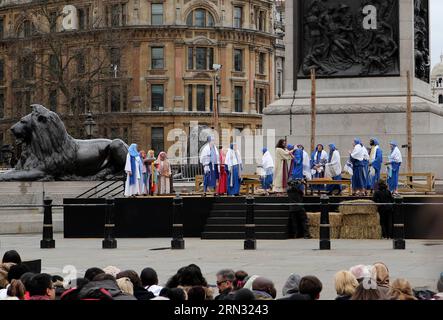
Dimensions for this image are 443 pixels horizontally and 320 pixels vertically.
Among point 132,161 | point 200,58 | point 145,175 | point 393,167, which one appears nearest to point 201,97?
point 200,58

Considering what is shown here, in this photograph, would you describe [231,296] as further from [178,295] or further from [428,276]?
[428,276]

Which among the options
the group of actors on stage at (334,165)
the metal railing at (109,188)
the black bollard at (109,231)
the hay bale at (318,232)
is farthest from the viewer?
the metal railing at (109,188)

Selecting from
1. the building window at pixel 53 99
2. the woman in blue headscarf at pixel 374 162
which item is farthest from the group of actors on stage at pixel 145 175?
the building window at pixel 53 99

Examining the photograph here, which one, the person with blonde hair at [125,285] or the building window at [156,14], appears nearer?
the person with blonde hair at [125,285]

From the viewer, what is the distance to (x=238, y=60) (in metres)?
115

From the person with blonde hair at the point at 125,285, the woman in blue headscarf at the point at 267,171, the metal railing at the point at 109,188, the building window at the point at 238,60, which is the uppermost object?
the building window at the point at 238,60

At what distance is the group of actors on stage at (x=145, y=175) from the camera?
105 ft

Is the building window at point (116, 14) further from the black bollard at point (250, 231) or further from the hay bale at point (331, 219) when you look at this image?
the black bollard at point (250, 231)

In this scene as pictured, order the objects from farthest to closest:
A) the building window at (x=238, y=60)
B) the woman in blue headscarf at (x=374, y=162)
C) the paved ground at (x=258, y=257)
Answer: the building window at (x=238, y=60)
the woman in blue headscarf at (x=374, y=162)
the paved ground at (x=258, y=257)

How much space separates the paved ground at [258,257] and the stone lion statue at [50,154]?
22.0 ft

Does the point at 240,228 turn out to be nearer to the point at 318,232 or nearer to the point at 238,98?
the point at 318,232

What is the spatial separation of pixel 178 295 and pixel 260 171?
83.6 feet

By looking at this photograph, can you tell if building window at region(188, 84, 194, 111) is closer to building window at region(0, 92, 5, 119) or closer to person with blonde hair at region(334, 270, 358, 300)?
building window at region(0, 92, 5, 119)

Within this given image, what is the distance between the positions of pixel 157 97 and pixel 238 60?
9.36 meters
